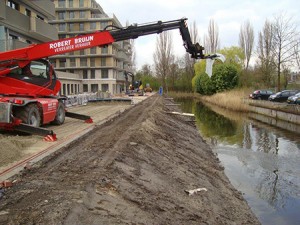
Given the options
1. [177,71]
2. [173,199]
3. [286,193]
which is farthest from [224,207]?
[177,71]

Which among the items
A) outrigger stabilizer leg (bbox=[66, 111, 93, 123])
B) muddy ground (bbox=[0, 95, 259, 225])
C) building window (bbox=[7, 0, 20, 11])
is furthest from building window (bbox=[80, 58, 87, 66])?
muddy ground (bbox=[0, 95, 259, 225])

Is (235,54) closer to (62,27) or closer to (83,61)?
(83,61)

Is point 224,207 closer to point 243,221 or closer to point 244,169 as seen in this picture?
point 243,221

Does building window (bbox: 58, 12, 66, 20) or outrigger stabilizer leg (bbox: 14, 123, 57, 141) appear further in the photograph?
building window (bbox: 58, 12, 66, 20)

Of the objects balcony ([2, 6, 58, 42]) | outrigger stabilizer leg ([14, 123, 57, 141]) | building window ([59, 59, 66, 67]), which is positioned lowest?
outrigger stabilizer leg ([14, 123, 57, 141])

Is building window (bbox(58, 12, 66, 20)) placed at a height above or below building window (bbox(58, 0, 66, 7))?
below

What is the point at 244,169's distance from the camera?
1252 cm

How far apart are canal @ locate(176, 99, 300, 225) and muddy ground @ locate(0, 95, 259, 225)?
2.86 ft

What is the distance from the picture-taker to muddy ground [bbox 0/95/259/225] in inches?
191

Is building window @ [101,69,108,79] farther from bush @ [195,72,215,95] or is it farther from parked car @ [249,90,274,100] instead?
parked car @ [249,90,274,100]

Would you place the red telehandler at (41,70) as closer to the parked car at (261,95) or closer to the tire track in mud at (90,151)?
the tire track in mud at (90,151)

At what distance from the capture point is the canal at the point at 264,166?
28.7ft

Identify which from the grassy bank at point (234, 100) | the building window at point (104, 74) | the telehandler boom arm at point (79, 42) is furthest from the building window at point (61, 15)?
the telehandler boom arm at point (79, 42)

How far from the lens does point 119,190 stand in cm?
605
